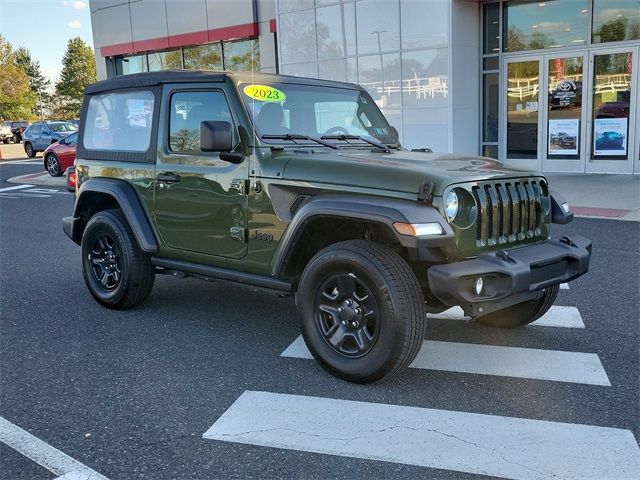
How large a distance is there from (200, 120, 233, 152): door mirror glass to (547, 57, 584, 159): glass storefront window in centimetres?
1244

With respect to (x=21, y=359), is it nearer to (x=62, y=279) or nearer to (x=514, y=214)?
(x=62, y=279)

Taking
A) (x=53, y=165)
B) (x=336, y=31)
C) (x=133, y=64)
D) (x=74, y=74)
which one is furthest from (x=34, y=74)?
(x=336, y=31)

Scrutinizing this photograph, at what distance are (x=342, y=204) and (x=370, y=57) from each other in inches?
518

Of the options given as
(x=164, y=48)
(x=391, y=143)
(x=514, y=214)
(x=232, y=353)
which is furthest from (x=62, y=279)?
(x=164, y=48)

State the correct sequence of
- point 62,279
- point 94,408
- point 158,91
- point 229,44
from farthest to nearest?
point 229,44, point 62,279, point 158,91, point 94,408

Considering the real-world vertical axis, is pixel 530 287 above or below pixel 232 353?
above

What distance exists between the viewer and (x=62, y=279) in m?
6.82

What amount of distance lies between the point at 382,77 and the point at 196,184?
12208 mm

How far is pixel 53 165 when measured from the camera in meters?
19.2

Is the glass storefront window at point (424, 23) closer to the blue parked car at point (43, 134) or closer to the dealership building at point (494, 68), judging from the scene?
the dealership building at point (494, 68)

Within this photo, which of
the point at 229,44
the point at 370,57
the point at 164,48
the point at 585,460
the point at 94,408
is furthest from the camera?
the point at 164,48

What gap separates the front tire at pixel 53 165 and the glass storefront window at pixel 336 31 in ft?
28.5

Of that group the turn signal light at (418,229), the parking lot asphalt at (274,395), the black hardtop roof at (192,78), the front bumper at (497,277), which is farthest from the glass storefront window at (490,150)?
the turn signal light at (418,229)

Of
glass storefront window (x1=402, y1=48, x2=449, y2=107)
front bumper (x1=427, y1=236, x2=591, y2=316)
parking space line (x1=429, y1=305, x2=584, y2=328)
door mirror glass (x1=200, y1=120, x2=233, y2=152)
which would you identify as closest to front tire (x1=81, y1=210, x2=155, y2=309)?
door mirror glass (x1=200, y1=120, x2=233, y2=152)
